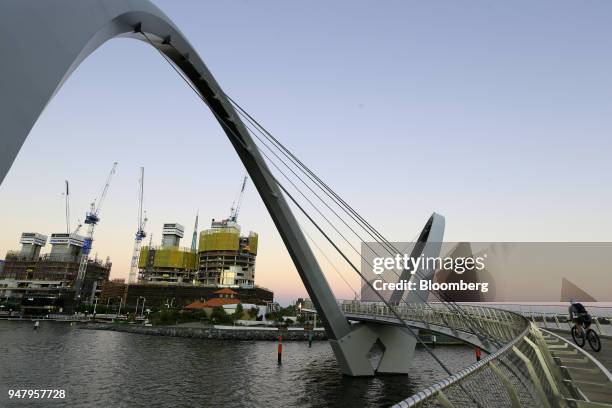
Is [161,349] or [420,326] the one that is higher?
[420,326]

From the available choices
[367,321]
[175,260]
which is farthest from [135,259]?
[367,321]

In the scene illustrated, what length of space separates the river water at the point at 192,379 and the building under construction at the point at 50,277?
95.7 meters

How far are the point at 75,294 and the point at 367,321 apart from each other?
465 ft

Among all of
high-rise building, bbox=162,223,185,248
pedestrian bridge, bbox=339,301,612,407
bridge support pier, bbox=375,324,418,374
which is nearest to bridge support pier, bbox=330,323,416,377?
bridge support pier, bbox=375,324,418,374

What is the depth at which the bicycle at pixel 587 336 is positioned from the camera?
13.0m

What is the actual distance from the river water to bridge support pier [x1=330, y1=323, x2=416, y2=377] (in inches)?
32.5

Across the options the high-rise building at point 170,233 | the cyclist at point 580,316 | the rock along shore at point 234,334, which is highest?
the high-rise building at point 170,233

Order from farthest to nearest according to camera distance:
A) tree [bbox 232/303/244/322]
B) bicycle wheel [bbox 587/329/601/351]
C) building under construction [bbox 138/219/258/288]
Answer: building under construction [bbox 138/219/258/288] → tree [bbox 232/303/244/322] → bicycle wheel [bbox 587/329/601/351]

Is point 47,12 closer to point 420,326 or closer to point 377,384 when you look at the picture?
point 420,326

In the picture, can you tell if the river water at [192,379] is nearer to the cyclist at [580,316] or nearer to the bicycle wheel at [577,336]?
the bicycle wheel at [577,336]

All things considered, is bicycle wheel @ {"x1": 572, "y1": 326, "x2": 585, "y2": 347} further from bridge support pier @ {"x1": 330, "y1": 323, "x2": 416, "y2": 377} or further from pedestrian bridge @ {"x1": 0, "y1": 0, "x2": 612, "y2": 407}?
bridge support pier @ {"x1": 330, "y1": 323, "x2": 416, "y2": 377}

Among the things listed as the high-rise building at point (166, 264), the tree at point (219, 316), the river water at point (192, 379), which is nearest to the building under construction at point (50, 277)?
the high-rise building at point (166, 264)

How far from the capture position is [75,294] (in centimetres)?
13362

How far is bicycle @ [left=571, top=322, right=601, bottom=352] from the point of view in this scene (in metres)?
13.0
